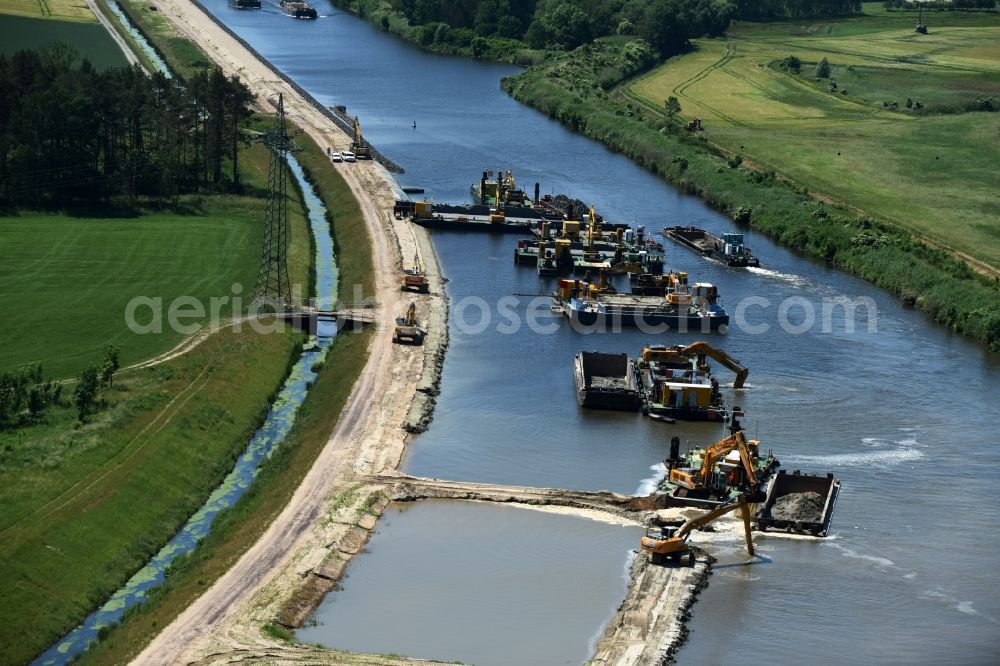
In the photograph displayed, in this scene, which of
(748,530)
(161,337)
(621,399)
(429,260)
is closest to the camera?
(748,530)

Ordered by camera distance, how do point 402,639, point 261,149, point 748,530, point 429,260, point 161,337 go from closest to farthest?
point 402,639, point 748,530, point 161,337, point 429,260, point 261,149

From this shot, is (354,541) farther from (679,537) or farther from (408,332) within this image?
(408,332)

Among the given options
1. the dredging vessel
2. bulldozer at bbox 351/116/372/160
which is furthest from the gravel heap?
bulldozer at bbox 351/116/372/160

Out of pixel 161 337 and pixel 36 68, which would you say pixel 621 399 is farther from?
pixel 36 68

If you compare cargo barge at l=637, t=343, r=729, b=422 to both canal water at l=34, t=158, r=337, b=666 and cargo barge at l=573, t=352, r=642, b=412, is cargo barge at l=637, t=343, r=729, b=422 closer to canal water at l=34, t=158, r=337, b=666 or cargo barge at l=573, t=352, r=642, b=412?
cargo barge at l=573, t=352, r=642, b=412

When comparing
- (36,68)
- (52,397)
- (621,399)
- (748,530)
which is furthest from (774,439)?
(36,68)

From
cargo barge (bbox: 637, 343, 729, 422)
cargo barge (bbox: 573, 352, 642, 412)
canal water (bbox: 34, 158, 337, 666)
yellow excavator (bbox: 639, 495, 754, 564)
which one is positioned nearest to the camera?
canal water (bbox: 34, 158, 337, 666)

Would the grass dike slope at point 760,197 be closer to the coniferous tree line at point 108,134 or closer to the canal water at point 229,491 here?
the canal water at point 229,491
